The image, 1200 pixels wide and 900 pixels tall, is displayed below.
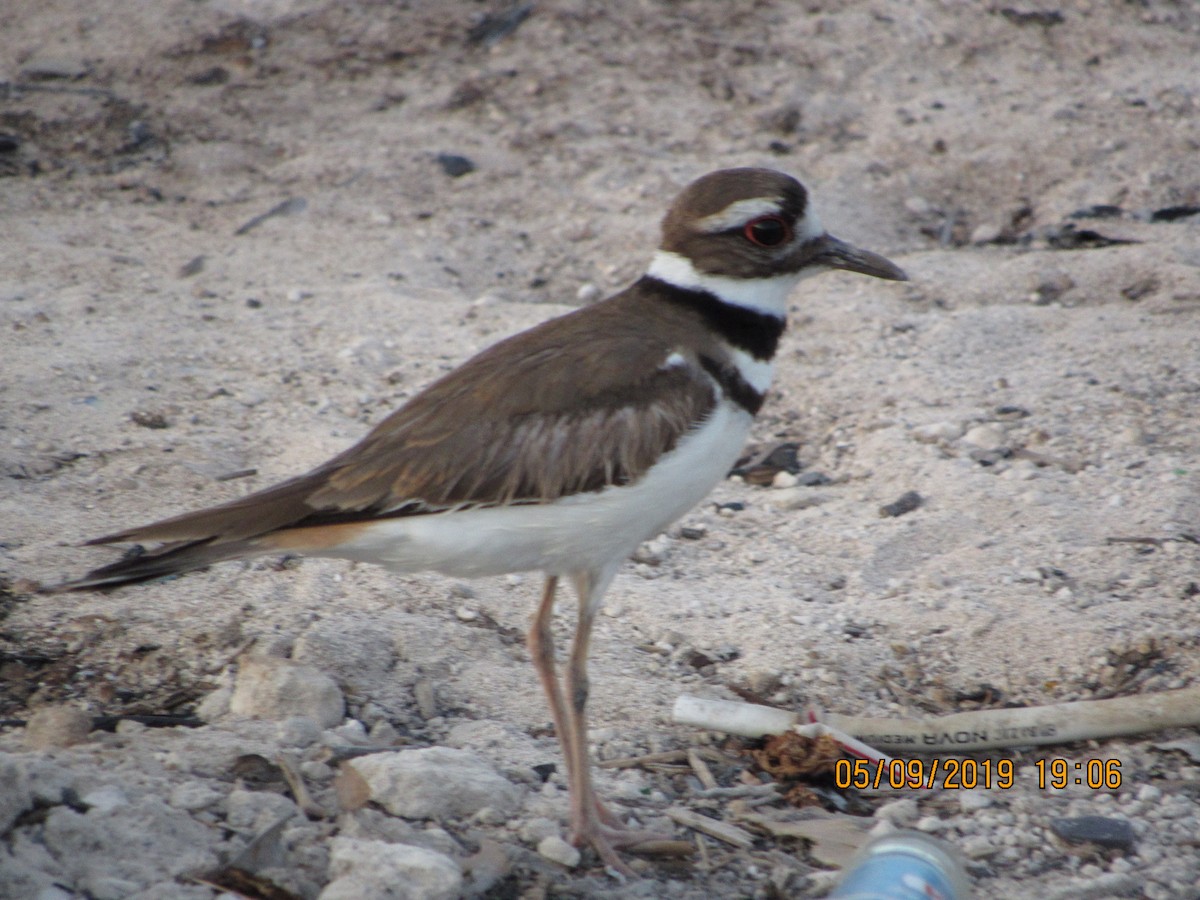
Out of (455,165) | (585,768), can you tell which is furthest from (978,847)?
(455,165)

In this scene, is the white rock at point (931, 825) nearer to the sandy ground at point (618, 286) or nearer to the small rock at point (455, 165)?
the sandy ground at point (618, 286)

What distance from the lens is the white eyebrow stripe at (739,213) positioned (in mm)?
3920

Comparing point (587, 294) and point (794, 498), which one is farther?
point (587, 294)

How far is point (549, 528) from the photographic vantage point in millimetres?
3525

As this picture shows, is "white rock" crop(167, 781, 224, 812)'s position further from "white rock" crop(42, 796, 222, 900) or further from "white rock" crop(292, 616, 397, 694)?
"white rock" crop(292, 616, 397, 694)

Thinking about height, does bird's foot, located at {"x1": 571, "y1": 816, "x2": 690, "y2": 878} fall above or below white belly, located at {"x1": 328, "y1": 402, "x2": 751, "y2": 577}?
below

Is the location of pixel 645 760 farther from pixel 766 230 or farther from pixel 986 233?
pixel 986 233

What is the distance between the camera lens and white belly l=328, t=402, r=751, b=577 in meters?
3.52

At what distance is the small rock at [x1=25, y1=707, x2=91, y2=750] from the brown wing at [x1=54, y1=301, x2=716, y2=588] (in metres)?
0.43

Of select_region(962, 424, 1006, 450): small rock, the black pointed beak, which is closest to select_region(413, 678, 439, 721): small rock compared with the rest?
the black pointed beak

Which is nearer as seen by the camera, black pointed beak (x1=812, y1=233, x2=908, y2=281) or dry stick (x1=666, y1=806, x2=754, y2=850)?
dry stick (x1=666, y1=806, x2=754, y2=850)

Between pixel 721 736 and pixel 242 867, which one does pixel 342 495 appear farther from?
pixel 721 736

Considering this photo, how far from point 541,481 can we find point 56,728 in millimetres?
1354
